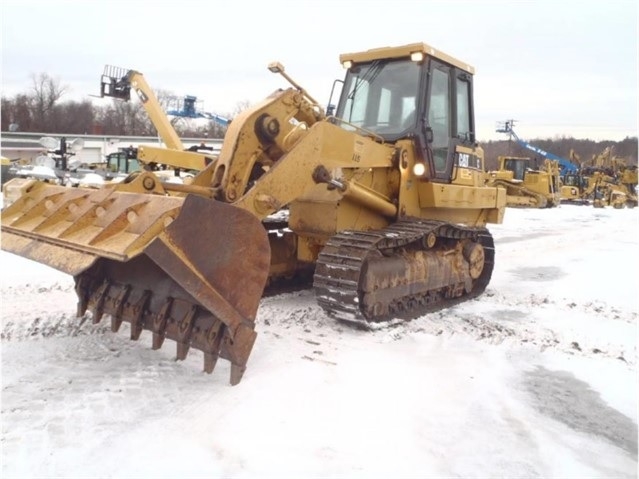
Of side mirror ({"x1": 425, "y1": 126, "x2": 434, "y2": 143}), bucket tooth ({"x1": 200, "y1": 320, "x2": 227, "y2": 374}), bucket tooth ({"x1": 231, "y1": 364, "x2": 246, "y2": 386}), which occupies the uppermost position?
side mirror ({"x1": 425, "y1": 126, "x2": 434, "y2": 143})

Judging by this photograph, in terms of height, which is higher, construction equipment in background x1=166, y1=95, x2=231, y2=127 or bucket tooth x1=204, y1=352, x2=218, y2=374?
construction equipment in background x1=166, y1=95, x2=231, y2=127

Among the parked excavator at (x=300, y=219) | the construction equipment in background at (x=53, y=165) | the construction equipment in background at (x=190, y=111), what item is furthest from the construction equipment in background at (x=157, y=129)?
the construction equipment in background at (x=190, y=111)

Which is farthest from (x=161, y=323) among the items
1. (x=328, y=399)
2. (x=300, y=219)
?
(x=300, y=219)

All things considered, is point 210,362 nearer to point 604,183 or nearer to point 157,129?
point 157,129

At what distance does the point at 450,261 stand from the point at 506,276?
2.85 m

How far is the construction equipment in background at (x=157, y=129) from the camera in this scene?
7180 millimetres

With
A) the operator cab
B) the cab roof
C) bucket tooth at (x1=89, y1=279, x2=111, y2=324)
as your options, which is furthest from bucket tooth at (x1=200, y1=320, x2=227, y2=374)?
the cab roof

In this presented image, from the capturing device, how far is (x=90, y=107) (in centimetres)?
5991

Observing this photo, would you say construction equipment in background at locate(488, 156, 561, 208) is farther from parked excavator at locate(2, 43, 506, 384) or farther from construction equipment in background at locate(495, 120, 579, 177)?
parked excavator at locate(2, 43, 506, 384)

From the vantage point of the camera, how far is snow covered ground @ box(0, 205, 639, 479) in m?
3.19

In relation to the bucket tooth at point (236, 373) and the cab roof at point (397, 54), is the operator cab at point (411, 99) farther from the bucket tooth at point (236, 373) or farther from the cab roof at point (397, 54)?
the bucket tooth at point (236, 373)

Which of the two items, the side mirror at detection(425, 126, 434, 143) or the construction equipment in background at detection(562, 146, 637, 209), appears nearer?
the side mirror at detection(425, 126, 434, 143)

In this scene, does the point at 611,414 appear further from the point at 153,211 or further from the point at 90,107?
the point at 90,107

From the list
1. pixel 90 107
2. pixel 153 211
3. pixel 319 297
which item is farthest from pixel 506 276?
pixel 90 107
